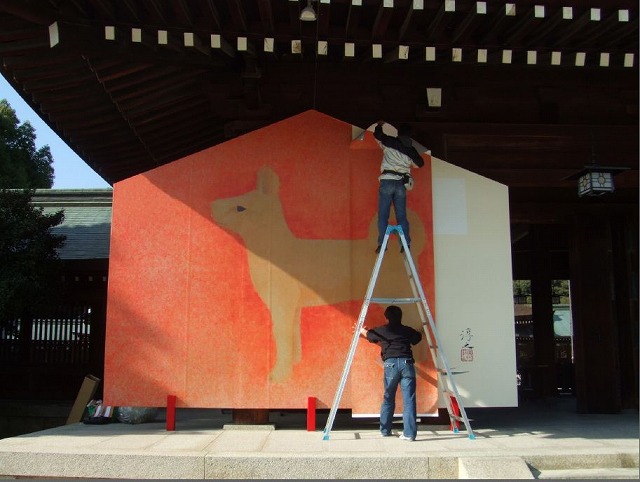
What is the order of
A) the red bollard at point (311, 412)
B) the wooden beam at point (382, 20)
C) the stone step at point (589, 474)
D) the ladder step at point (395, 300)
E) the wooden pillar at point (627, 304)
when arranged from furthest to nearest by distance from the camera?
the wooden pillar at point (627, 304)
the red bollard at point (311, 412)
the ladder step at point (395, 300)
the wooden beam at point (382, 20)
the stone step at point (589, 474)

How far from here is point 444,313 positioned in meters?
5.96

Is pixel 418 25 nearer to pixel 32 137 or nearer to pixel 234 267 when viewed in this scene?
pixel 234 267

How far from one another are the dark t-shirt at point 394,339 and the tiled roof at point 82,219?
5393 mm

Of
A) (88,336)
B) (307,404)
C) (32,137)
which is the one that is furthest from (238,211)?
(32,137)

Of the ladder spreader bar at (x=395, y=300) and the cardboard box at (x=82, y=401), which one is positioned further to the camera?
the cardboard box at (x=82, y=401)

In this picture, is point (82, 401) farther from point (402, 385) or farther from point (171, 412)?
point (402, 385)

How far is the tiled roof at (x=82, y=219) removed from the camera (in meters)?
9.62

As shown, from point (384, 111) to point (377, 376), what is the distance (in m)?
2.89

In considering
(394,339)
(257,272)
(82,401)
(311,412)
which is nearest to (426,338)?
(394,339)

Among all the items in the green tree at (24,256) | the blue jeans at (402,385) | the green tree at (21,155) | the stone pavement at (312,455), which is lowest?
the stone pavement at (312,455)

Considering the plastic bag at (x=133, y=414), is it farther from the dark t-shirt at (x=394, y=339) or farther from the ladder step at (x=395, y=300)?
the ladder step at (x=395, y=300)

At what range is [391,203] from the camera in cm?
587

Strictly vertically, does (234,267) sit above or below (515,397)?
above

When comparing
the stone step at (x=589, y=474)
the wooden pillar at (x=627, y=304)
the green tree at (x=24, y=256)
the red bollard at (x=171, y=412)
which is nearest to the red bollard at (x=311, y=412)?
the red bollard at (x=171, y=412)
